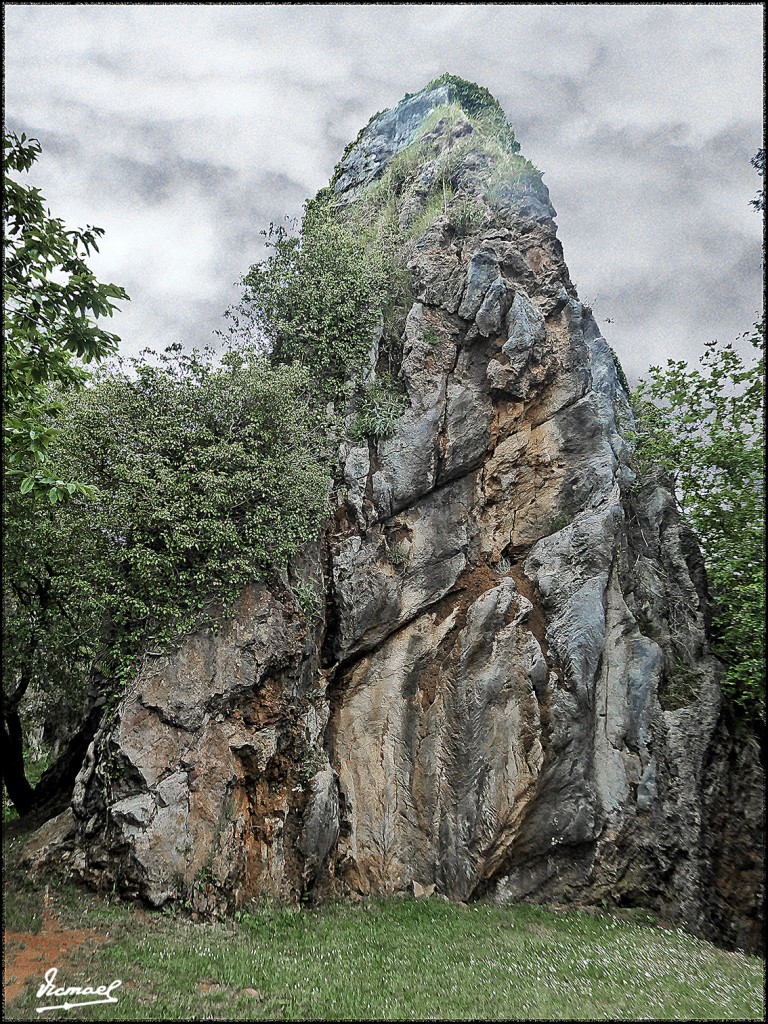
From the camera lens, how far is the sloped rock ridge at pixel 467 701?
578 inches

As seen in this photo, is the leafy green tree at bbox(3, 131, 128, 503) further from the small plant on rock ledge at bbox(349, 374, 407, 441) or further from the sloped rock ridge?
the small plant on rock ledge at bbox(349, 374, 407, 441)

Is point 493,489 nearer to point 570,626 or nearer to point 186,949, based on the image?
point 570,626

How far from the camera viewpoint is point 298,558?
18.3 m

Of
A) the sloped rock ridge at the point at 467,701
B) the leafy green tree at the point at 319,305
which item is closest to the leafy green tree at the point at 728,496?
the sloped rock ridge at the point at 467,701

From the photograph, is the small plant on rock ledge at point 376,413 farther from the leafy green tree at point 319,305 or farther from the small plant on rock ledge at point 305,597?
the small plant on rock ledge at point 305,597

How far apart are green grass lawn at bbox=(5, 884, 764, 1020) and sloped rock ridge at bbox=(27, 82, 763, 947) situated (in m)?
1.18

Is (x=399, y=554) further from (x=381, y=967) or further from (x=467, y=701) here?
(x=381, y=967)

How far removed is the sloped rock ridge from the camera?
48.2 feet

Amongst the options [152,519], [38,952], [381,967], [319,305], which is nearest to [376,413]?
[319,305]

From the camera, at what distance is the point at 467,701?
1778 cm

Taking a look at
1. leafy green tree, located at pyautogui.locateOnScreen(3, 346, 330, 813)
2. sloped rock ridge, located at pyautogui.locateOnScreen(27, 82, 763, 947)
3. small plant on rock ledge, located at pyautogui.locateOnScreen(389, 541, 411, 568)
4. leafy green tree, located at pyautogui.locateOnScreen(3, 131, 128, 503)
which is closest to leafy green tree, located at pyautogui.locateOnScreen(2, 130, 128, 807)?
leafy green tree, located at pyautogui.locateOnScreen(3, 131, 128, 503)

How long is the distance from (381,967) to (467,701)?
24.1ft

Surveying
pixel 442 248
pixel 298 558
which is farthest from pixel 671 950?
pixel 442 248

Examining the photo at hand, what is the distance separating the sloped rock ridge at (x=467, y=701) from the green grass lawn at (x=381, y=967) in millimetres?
1182
